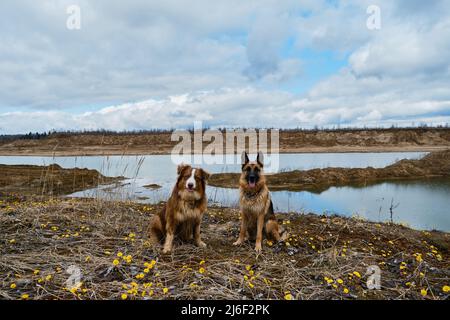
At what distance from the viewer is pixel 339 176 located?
78.1 ft

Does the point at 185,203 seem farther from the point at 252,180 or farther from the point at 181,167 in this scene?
the point at 252,180

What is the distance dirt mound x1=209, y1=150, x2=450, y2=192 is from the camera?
21.9 meters

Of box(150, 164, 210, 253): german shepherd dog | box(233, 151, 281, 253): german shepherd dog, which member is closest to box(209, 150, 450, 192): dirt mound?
box(233, 151, 281, 253): german shepherd dog

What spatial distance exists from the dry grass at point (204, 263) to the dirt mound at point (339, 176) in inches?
545

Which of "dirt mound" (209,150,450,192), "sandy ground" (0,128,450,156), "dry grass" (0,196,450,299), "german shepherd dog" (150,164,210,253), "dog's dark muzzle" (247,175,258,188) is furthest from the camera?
"sandy ground" (0,128,450,156)

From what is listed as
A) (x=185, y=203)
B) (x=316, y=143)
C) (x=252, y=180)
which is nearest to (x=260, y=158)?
(x=252, y=180)

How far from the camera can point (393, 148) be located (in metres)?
58.9

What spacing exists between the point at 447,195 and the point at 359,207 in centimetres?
665

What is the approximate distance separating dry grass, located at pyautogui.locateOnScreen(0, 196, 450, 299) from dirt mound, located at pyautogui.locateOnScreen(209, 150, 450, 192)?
45.4 ft

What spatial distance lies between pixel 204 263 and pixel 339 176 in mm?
20872

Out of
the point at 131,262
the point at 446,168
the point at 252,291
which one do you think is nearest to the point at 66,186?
the point at 131,262

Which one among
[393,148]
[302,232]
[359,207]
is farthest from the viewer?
[393,148]

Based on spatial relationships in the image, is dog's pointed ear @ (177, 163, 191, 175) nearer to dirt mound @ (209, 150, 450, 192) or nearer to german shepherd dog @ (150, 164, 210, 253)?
german shepherd dog @ (150, 164, 210, 253)
